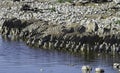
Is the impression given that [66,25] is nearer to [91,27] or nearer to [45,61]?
[91,27]

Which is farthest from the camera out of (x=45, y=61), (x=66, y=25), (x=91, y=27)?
(x=66, y=25)

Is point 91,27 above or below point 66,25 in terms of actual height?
above

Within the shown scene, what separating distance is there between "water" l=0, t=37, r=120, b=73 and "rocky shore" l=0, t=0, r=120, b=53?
1.21 meters

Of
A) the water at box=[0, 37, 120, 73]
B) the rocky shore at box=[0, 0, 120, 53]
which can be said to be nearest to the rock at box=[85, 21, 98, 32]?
the rocky shore at box=[0, 0, 120, 53]

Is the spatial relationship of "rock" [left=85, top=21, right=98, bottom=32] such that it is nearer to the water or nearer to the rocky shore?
the rocky shore

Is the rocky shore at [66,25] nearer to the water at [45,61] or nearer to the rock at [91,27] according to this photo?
the rock at [91,27]

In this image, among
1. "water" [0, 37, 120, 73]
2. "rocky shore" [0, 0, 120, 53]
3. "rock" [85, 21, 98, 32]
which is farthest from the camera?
"rock" [85, 21, 98, 32]

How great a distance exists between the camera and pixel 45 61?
52094 millimetres

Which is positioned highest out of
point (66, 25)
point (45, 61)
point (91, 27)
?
point (91, 27)

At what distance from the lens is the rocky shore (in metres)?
55.9

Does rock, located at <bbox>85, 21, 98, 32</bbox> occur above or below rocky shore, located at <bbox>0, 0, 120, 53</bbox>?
above

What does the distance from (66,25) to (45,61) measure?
12274 millimetres

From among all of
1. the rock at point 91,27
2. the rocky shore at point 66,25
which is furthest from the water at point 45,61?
the rock at point 91,27

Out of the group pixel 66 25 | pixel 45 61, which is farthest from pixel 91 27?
pixel 45 61
